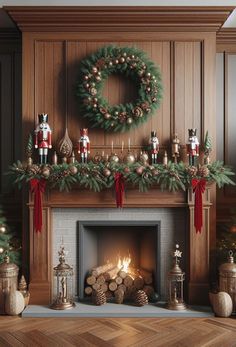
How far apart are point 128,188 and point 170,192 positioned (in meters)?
0.39

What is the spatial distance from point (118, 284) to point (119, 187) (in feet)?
3.20

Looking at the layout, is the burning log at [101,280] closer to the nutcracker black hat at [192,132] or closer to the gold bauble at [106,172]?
the gold bauble at [106,172]

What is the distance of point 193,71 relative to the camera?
3.77 m

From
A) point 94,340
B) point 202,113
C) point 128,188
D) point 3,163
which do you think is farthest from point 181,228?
point 3,163

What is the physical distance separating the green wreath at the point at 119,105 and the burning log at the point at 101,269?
135 centimetres

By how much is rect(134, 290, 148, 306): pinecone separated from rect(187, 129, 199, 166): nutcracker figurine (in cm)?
127

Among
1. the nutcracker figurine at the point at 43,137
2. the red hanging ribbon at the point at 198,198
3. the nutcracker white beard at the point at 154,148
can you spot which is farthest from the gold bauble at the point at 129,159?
the nutcracker figurine at the point at 43,137

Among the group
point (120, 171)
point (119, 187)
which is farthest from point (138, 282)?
point (120, 171)

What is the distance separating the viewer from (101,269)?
12.6 feet

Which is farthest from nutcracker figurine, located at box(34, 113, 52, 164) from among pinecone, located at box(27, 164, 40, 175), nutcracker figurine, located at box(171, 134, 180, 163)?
nutcracker figurine, located at box(171, 134, 180, 163)

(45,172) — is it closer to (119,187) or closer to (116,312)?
(119,187)

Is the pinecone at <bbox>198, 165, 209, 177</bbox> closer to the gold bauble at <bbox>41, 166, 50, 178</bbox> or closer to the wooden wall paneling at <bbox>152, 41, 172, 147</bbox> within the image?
the wooden wall paneling at <bbox>152, 41, 172, 147</bbox>

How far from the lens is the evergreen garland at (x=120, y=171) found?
3461 millimetres

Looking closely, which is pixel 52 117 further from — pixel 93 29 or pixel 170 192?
pixel 170 192
